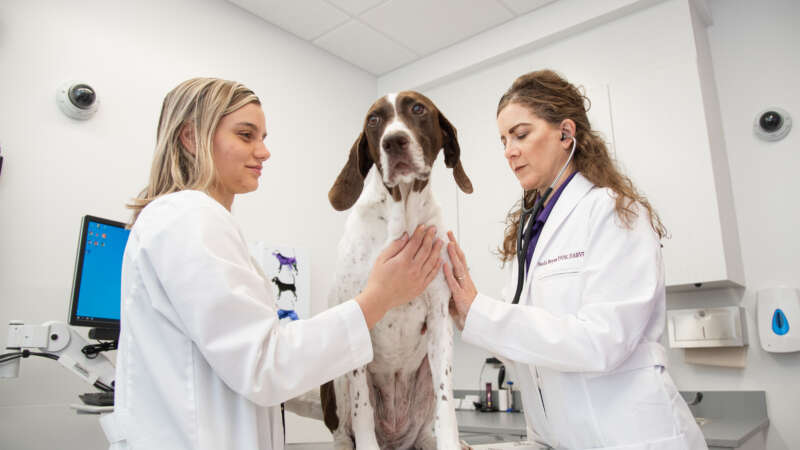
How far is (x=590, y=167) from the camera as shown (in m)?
1.80

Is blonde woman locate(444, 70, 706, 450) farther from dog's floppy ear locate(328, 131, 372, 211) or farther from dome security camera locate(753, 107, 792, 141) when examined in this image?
dome security camera locate(753, 107, 792, 141)

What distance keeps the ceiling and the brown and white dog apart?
8.83ft

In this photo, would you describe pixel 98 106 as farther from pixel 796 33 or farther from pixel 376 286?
pixel 796 33

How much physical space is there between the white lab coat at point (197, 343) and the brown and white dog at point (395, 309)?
1.64 feet

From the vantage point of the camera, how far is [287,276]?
411 cm

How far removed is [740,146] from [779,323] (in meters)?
1.16

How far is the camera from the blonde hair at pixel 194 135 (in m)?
1.33

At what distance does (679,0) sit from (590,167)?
2.53m

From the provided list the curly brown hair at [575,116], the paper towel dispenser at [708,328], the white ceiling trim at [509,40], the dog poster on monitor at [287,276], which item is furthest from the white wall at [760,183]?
the dog poster on monitor at [287,276]

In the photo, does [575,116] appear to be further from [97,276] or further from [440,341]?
[97,276]

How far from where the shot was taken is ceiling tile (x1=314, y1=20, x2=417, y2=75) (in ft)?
14.8

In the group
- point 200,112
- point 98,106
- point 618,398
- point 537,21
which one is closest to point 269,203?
point 98,106

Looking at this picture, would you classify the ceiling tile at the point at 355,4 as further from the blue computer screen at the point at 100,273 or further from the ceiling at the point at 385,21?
the blue computer screen at the point at 100,273

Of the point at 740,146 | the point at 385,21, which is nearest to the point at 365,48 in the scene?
the point at 385,21
